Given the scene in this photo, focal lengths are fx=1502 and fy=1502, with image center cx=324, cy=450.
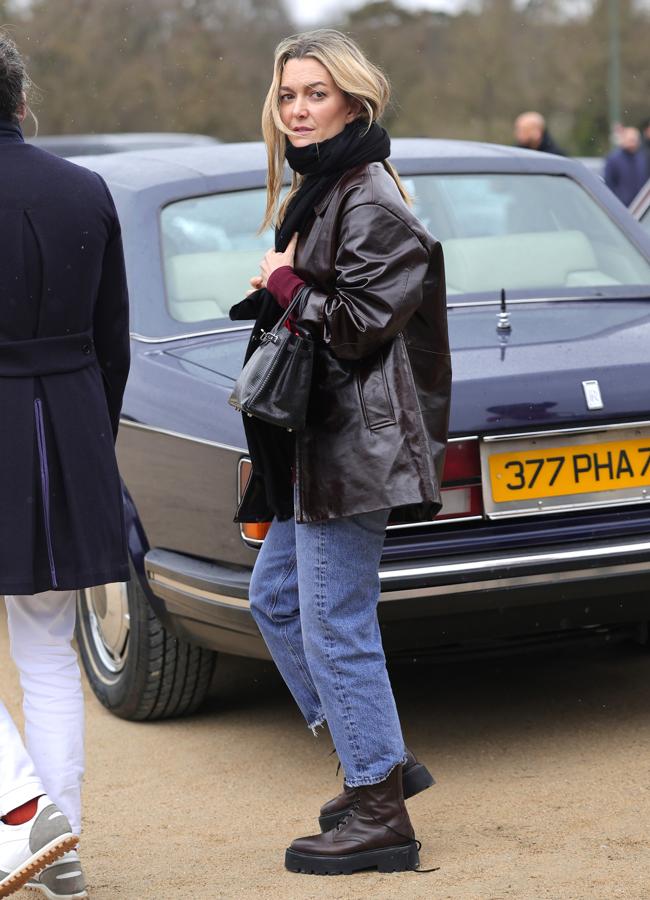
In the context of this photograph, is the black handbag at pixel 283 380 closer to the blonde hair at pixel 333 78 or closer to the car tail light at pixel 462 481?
the blonde hair at pixel 333 78

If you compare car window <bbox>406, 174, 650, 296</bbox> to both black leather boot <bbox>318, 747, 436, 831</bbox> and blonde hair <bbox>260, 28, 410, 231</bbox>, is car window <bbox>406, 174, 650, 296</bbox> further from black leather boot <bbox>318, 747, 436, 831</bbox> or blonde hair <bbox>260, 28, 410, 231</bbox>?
black leather boot <bbox>318, 747, 436, 831</bbox>

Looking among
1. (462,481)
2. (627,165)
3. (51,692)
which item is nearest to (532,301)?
(462,481)

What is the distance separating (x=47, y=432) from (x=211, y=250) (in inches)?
73.6

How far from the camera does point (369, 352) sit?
306 centimetres

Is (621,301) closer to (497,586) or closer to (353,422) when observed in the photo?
(497,586)

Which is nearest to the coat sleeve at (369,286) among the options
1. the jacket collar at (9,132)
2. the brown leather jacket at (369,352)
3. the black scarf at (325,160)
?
the brown leather jacket at (369,352)

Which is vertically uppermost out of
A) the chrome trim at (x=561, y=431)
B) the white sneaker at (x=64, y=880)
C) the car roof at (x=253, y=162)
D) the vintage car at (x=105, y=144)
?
the car roof at (x=253, y=162)

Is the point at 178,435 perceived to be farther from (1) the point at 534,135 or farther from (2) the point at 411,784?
(1) the point at 534,135

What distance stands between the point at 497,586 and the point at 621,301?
1.37 metres

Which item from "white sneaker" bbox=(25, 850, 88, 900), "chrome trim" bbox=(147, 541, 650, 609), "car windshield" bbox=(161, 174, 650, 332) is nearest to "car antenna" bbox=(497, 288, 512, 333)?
"car windshield" bbox=(161, 174, 650, 332)

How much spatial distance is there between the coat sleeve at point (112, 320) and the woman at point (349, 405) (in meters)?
0.27

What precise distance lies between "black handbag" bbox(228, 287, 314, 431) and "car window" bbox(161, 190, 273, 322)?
155 cm

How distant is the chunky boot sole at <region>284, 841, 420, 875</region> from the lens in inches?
130

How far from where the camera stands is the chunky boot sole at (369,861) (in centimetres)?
329
